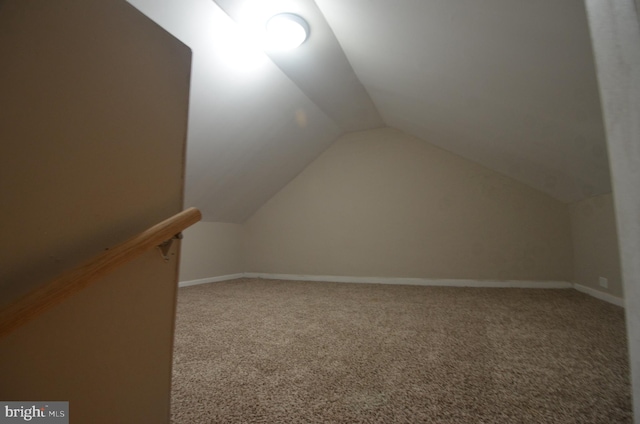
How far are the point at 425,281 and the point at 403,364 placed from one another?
8.36ft

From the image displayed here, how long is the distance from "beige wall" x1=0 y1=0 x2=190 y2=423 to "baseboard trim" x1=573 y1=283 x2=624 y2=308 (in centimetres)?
317

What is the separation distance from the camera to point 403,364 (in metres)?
1.20

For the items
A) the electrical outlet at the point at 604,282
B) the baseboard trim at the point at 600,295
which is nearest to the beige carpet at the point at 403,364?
the baseboard trim at the point at 600,295

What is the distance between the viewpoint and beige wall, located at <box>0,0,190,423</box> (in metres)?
0.47

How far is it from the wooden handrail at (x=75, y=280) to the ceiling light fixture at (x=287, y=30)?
73.8 inches

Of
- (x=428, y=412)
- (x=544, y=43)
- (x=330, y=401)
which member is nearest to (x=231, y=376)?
(x=330, y=401)

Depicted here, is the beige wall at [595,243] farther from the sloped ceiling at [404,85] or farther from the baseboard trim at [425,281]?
the baseboard trim at [425,281]

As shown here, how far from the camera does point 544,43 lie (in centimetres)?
137

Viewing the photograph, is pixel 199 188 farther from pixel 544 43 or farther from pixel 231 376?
pixel 544 43

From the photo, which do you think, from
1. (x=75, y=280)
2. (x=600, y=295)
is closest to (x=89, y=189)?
(x=75, y=280)

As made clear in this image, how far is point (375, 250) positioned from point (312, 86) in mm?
2223

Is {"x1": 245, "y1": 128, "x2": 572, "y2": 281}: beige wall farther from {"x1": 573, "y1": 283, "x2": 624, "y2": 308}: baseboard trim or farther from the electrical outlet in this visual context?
the electrical outlet

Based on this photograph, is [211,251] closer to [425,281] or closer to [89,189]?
[425,281]

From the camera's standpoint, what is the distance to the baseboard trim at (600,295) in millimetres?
2224
